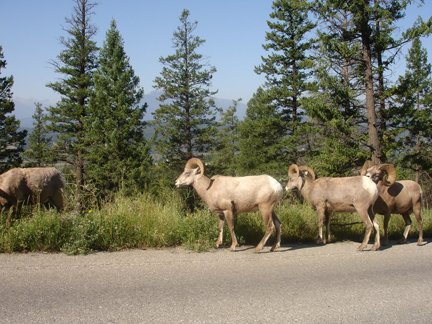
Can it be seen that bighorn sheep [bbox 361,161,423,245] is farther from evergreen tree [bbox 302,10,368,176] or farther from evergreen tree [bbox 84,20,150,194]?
evergreen tree [bbox 84,20,150,194]

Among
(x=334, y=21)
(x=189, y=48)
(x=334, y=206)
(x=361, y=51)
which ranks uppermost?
(x=189, y=48)

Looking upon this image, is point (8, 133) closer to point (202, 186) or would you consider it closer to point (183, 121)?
point (183, 121)

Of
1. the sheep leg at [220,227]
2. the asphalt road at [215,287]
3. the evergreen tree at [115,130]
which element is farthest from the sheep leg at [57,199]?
the evergreen tree at [115,130]

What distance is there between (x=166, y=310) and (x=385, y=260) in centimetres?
444

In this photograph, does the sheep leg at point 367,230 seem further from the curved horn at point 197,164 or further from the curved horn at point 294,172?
the curved horn at point 197,164

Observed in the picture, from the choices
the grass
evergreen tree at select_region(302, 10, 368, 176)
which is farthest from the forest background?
the grass

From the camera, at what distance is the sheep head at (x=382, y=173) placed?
8.04m

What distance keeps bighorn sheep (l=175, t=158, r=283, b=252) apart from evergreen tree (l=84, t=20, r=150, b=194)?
21.1m

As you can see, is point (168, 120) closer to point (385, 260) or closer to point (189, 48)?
point (189, 48)

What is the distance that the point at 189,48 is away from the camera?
36344 millimetres

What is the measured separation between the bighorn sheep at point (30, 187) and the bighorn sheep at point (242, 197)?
3.16 metres

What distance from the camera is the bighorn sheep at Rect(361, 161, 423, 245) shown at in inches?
320

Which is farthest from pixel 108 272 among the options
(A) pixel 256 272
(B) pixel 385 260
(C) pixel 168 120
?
(C) pixel 168 120

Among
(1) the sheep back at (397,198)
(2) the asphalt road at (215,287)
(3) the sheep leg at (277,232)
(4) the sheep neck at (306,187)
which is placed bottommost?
(2) the asphalt road at (215,287)
